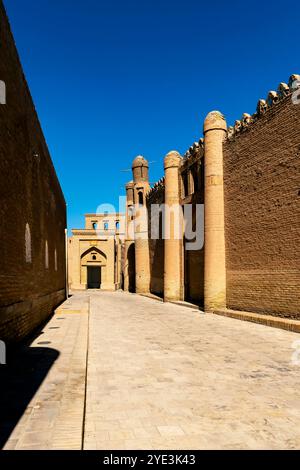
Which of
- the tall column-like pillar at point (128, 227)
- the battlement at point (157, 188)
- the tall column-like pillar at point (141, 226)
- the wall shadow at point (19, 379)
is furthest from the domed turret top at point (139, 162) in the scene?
the wall shadow at point (19, 379)

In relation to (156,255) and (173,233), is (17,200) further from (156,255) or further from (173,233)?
(156,255)

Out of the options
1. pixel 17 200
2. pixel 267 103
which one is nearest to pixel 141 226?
pixel 267 103

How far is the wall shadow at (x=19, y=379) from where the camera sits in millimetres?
4191

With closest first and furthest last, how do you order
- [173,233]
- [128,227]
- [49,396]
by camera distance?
[49,396] → [173,233] → [128,227]

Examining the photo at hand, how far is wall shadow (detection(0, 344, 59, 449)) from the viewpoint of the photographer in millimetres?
4191

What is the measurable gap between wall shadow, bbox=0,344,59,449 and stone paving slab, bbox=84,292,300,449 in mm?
744

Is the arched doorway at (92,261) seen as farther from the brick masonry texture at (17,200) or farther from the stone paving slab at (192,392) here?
the stone paving slab at (192,392)

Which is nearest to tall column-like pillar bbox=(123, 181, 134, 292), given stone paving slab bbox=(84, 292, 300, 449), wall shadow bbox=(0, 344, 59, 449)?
stone paving slab bbox=(84, 292, 300, 449)

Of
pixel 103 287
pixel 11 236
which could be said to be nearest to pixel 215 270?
pixel 11 236

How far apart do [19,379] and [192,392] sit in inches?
99.1

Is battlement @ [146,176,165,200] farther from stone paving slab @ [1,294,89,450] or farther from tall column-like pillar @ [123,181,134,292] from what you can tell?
stone paving slab @ [1,294,89,450]

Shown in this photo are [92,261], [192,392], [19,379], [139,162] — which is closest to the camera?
[192,392]

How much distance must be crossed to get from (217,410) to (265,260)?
31.8 feet

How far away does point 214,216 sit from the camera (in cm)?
1641
